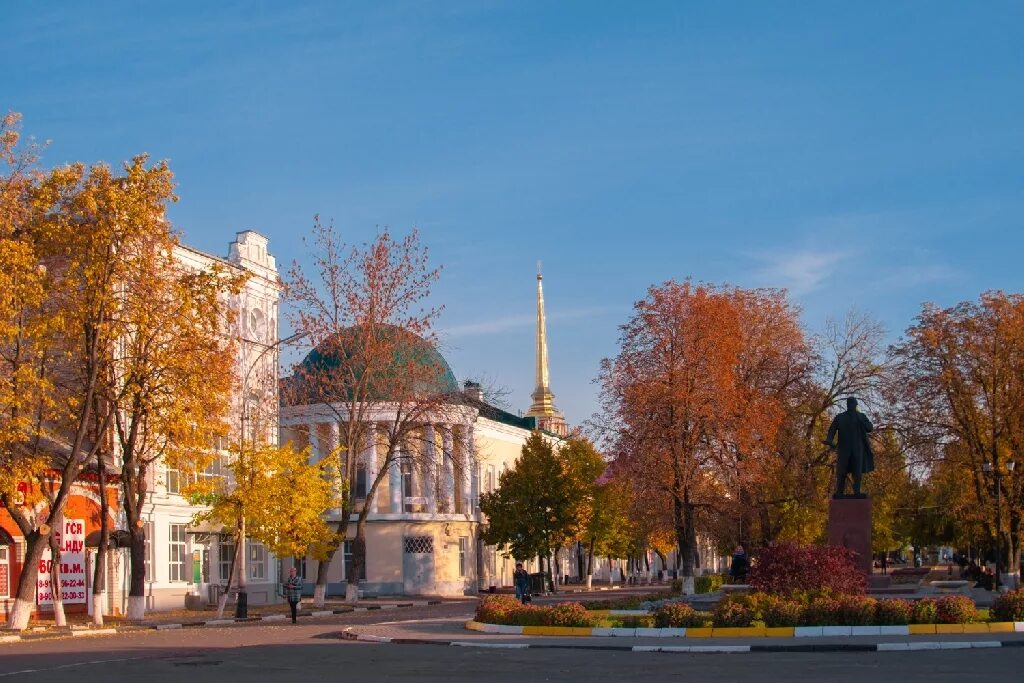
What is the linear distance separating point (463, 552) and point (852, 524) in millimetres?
47684

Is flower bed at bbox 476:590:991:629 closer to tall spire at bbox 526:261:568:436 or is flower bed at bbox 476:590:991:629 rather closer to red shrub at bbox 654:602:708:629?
red shrub at bbox 654:602:708:629

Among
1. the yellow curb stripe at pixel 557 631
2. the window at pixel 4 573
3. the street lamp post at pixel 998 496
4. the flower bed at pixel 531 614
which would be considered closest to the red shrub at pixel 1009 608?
the yellow curb stripe at pixel 557 631

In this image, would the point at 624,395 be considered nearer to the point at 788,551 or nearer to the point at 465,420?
the point at 465,420

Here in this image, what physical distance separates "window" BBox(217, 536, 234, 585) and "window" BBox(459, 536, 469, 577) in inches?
973

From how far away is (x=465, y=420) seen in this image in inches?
2596

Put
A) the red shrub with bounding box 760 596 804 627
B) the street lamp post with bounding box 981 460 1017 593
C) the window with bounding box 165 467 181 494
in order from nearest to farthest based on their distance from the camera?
the red shrub with bounding box 760 596 804 627, the street lamp post with bounding box 981 460 1017 593, the window with bounding box 165 467 181 494

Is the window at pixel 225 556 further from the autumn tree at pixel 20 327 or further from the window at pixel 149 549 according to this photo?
the autumn tree at pixel 20 327

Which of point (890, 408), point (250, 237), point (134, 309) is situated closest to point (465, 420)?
point (250, 237)

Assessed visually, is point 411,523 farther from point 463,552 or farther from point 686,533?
point 686,533

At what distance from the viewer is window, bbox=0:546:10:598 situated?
3906 centimetres

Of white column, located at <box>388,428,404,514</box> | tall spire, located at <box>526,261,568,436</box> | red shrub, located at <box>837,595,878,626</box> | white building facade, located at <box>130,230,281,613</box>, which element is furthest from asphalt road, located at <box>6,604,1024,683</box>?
tall spire, located at <box>526,261,568,436</box>

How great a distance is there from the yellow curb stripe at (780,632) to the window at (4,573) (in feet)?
83.8

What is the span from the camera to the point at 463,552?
77.1m

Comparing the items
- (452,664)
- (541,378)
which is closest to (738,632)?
(452,664)
